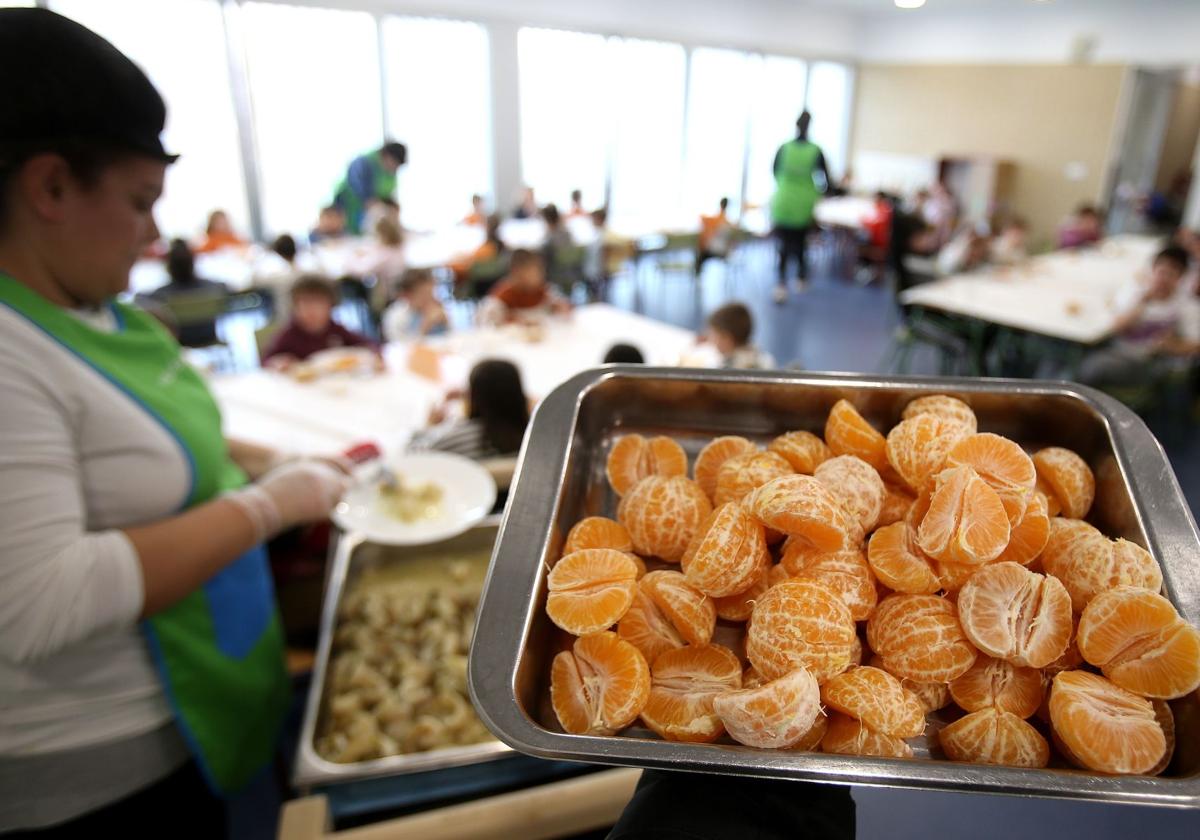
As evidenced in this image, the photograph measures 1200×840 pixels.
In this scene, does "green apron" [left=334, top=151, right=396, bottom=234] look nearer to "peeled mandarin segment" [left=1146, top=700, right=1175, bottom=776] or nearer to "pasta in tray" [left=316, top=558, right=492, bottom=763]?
"pasta in tray" [left=316, top=558, right=492, bottom=763]

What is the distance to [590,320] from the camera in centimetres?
418

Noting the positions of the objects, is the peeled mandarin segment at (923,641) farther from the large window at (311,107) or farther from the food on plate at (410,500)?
the large window at (311,107)

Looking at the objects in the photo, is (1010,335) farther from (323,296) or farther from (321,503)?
(321,503)

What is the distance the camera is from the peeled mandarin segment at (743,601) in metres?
0.66

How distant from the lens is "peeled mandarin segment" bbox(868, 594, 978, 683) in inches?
22.3

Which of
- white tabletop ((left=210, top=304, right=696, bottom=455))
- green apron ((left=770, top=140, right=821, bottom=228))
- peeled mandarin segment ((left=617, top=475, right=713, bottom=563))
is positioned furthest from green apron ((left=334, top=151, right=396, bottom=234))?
peeled mandarin segment ((left=617, top=475, right=713, bottom=563))

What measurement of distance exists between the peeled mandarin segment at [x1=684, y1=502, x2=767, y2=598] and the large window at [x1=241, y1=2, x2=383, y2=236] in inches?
284

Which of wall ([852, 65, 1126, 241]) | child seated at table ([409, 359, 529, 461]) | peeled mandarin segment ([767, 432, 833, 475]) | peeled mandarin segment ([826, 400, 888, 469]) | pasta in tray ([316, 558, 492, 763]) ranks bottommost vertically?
pasta in tray ([316, 558, 492, 763])

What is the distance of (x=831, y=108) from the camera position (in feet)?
40.0

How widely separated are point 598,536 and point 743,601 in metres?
0.15

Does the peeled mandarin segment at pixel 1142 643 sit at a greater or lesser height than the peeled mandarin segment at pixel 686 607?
greater

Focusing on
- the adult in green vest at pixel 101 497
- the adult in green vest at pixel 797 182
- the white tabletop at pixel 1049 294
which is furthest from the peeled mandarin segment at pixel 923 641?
the adult in green vest at pixel 797 182

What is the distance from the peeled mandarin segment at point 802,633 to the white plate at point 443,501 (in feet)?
3.21

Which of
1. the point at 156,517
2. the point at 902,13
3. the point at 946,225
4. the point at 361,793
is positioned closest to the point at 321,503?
the point at 156,517
